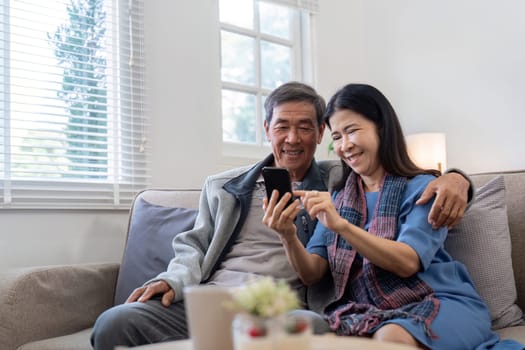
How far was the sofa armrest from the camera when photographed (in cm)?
162

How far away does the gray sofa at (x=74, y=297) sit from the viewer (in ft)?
5.05

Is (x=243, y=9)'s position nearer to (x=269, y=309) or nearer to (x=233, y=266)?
(x=233, y=266)

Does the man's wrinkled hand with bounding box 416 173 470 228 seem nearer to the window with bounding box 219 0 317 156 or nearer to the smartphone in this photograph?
the smartphone

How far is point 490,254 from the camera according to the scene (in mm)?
1538

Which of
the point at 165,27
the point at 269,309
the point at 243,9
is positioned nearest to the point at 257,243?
the point at 269,309

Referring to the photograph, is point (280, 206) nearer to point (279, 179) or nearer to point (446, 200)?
point (279, 179)

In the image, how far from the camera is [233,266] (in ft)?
5.74

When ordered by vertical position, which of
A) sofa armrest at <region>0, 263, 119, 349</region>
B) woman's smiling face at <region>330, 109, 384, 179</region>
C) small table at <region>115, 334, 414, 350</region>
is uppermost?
woman's smiling face at <region>330, 109, 384, 179</region>

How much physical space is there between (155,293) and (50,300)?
394 mm

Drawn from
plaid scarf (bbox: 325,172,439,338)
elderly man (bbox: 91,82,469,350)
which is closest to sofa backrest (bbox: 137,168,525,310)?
plaid scarf (bbox: 325,172,439,338)

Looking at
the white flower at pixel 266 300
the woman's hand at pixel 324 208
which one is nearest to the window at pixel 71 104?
the woman's hand at pixel 324 208

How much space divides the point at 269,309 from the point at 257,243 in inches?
41.8

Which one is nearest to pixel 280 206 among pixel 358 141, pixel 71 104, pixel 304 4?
pixel 358 141

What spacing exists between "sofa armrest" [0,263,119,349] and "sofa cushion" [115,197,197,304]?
8cm
